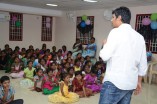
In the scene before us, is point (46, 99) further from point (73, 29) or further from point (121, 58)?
point (73, 29)

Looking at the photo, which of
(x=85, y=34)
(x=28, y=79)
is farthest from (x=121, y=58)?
(x=85, y=34)

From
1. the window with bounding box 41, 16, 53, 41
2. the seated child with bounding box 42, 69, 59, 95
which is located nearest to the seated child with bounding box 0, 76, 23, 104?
the seated child with bounding box 42, 69, 59, 95

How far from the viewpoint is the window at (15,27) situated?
8.11 meters

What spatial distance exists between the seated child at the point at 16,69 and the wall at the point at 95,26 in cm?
298

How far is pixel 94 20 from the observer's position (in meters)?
7.71

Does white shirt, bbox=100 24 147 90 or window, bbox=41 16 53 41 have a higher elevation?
window, bbox=41 16 53 41

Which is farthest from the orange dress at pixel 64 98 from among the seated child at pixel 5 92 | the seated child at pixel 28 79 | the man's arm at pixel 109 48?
the man's arm at pixel 109 48

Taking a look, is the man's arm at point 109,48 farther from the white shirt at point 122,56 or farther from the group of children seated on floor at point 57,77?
the group of children seated on floor at point 57,77

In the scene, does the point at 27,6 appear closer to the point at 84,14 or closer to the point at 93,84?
the point at 84,14

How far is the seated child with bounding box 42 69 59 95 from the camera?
420cm

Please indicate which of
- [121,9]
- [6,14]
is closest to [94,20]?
[6,14]

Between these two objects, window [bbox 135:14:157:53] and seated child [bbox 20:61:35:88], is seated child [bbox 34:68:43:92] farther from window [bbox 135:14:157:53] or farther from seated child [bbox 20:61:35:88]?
window [bbox 135:14:157:53]

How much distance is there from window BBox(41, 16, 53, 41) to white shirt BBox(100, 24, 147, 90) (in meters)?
7.77

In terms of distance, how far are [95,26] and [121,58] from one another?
628 cm
